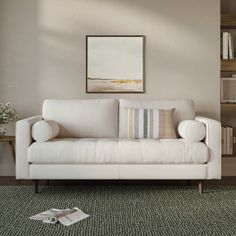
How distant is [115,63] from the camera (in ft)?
14.1

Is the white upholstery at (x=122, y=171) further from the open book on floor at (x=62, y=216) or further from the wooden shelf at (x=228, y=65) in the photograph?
the wooden shelf at (x=228, y=65)

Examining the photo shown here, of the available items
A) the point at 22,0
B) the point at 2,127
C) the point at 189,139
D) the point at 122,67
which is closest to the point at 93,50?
the point at 122,67

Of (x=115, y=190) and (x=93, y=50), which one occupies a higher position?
(x=93, y=50)

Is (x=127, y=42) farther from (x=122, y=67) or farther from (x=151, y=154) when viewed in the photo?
(x=151, y=154)

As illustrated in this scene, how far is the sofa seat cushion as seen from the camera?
3234 mm

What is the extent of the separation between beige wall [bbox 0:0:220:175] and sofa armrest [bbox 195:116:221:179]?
3.30 ft

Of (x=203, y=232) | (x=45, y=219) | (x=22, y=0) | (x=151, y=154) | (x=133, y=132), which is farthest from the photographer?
(x=22, y=0)

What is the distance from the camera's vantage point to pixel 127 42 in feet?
14.0

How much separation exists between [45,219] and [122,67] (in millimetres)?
2206

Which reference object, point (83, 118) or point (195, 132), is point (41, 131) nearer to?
point (83, 118)

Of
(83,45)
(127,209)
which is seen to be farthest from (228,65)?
(127,209)

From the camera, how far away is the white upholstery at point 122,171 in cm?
325

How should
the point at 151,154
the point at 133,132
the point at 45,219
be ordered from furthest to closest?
1. the point at 133,132
2. the point at 151,154
3. the point at 45,219

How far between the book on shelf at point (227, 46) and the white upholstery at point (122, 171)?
1670mm
